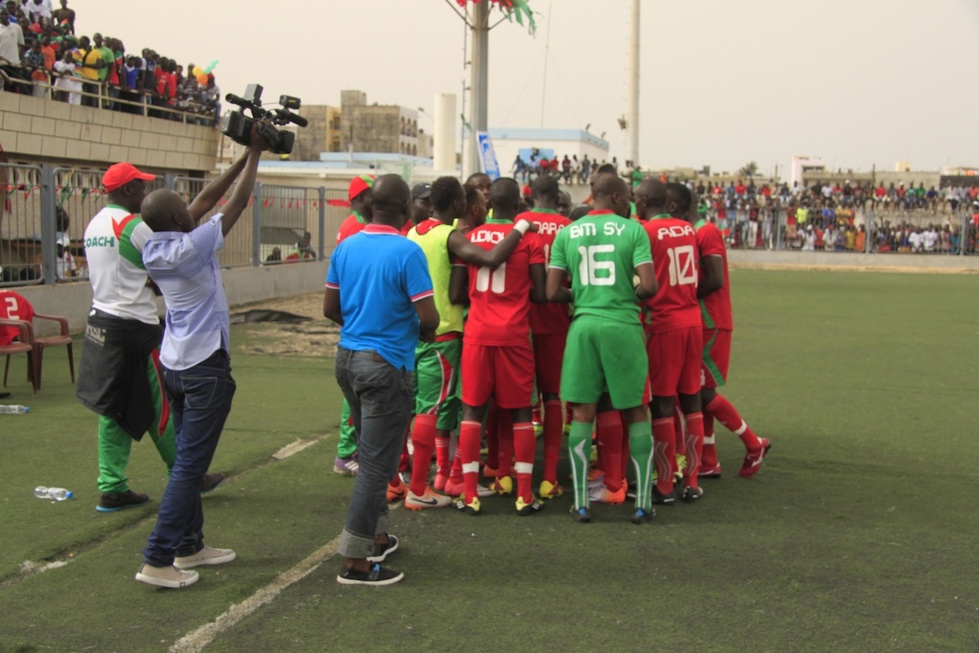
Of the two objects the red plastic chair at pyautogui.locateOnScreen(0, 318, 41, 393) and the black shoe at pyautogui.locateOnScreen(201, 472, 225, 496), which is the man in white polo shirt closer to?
the black shoe at pyautogui.locateOnScreen(201, 472, 225, 496)

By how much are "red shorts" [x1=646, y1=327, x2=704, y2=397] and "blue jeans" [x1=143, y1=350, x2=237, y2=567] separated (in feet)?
8.50

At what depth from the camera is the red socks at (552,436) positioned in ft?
20.8

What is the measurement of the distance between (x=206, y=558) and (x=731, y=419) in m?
3.54

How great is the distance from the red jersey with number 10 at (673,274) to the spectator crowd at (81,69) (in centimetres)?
1556

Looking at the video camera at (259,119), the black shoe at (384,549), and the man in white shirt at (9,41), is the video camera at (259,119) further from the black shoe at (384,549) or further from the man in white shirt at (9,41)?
the man in white shirt at (9,41)

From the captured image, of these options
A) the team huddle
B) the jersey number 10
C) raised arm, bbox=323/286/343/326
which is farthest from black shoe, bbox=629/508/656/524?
raised arm, bbox=323/286/343/326

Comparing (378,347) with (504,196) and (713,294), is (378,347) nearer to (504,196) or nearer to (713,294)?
(504,196)

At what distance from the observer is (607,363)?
5.68 metres

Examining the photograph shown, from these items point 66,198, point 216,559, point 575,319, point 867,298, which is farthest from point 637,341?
point 867,298

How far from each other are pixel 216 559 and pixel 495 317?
2051 mm

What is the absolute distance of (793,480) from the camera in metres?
6.69

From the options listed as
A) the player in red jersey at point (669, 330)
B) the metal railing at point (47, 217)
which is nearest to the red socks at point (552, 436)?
the player in red jersey at point (669, 330)

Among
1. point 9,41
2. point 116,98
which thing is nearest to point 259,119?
point 9,41

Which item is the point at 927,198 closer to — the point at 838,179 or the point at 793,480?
the point at 838,179
